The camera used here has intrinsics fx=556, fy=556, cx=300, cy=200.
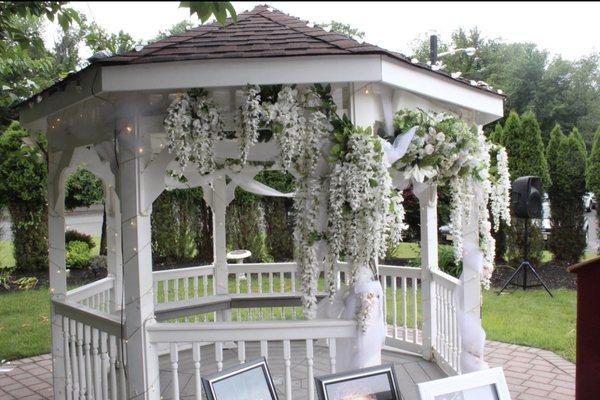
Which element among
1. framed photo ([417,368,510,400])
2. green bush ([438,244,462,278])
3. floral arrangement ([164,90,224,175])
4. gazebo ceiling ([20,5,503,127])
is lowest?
green bush ([438,244,462,278])

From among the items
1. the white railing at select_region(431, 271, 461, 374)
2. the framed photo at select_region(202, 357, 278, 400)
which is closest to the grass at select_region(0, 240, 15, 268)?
the white railing at select_region(431, 271, 461, 374)

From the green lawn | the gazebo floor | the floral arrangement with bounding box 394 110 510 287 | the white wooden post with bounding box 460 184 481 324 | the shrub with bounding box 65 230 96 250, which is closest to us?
the floral arrangement with bounding box 394 110 510 287

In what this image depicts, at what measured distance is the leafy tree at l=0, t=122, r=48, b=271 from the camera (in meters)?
10.5

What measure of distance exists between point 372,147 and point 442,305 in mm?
2489

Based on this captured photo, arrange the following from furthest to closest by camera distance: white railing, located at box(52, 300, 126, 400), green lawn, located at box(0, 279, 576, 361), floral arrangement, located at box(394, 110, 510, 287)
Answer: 1. green lawn, located at box(0, 279, 576, 361)
2. white railing, located at box(52, 300, 126, 400)
3. floral arrangement, located at box(394, 110, 510, 287)

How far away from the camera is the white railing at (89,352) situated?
3.54m

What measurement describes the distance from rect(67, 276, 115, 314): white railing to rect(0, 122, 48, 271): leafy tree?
18.9ft

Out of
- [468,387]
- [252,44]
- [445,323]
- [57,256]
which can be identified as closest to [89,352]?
[57,256]

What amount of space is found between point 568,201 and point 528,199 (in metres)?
2.66

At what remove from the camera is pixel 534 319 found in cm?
725

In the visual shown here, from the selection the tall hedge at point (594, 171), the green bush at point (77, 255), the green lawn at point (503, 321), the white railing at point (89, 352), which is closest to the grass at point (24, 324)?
the green lawn at point (503, 321)

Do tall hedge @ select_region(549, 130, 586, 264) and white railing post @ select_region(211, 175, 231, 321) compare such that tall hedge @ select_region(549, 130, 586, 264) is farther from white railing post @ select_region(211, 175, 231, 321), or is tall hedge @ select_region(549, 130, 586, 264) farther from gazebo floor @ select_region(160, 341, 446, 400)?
white railing post @ select_region(211, 175, 231, 321)

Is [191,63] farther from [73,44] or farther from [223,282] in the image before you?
[73,44]

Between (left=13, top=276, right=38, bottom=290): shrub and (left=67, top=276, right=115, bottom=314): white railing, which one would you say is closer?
(left=67, top=276, right=115, bottom=314): white railing
